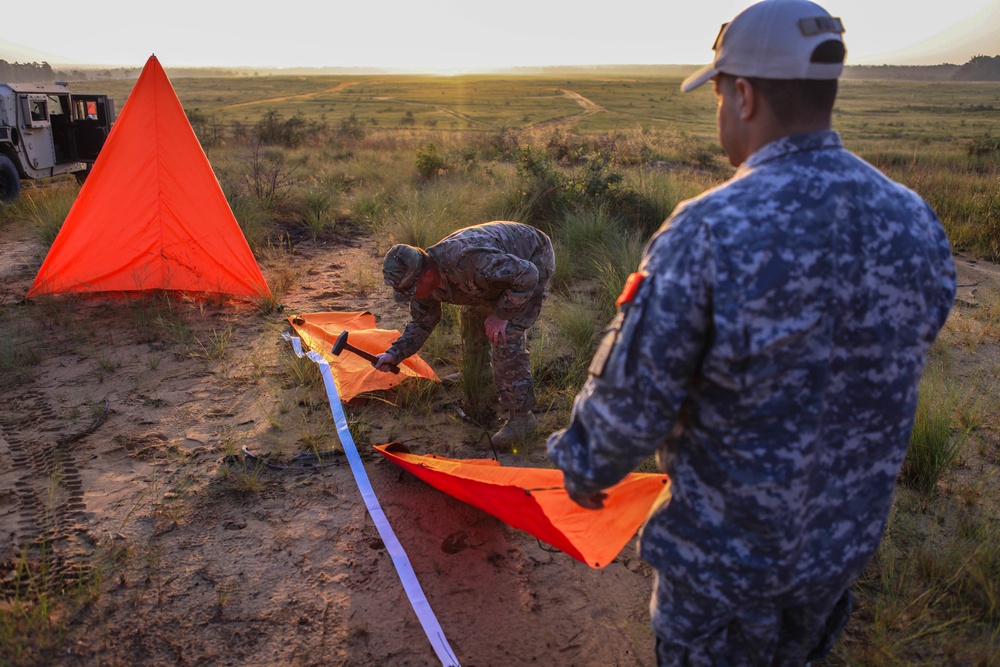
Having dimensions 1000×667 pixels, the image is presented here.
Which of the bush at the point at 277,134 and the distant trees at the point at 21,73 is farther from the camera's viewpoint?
the distant trees at the point at 21,73

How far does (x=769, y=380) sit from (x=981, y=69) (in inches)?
5302

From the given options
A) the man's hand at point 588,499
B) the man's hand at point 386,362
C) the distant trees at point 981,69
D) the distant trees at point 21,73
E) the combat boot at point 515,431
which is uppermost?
the distant trees at point 981,69

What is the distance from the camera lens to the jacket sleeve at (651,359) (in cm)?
112

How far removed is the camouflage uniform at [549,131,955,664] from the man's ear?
86 millimetres

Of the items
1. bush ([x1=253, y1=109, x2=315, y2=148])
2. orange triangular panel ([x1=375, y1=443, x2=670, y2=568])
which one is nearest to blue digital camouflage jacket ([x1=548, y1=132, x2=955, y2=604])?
orange triangular panel ([x1=375, y1=443, x2=670, y2=568])

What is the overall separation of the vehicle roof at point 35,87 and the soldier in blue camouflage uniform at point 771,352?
1092cm

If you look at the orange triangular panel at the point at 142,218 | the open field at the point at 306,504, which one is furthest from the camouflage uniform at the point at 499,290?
the orange triangular panel at the point at 142,218

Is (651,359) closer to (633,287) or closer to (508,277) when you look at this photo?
(633,287)

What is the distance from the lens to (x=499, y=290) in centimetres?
365

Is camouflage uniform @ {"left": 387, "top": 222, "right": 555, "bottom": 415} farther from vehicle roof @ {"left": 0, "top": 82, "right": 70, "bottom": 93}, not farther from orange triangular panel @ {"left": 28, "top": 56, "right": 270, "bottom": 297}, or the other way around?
vehicle roof @ {"left": 0, "top": 82, "right": 70, "bottom": 93}

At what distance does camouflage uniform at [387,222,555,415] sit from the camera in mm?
3398

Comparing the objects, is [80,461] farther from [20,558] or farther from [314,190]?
[314,190]

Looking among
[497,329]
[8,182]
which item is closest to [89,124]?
[8,182]

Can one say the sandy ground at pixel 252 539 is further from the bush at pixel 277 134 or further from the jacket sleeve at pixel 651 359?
the bush at pixel 277 134
